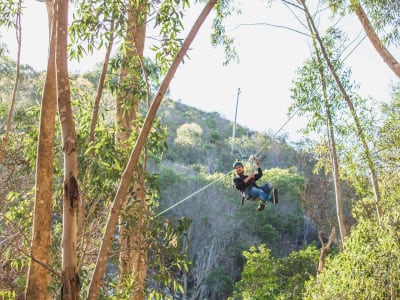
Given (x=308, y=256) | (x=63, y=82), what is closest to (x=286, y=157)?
(x=308, y=256)

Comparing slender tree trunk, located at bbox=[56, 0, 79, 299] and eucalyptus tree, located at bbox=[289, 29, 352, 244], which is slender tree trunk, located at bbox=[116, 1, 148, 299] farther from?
eucalyptus tree, located at bbox=[289, 29, 352, 244]

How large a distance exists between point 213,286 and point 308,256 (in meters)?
4.12

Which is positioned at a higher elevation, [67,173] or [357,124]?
[357,124]

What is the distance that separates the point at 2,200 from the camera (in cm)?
597

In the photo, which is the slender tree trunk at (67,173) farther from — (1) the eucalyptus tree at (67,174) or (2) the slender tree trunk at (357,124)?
(2) the slender tree trunk at (357,124)

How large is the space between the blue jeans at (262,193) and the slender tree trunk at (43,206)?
2277 mm

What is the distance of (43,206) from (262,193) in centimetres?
235

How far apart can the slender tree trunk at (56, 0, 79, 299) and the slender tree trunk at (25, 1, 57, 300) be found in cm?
71

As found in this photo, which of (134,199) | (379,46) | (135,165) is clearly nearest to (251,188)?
(134,199)

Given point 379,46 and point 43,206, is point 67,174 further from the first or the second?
point 379,46

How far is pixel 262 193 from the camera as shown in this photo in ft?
16.6

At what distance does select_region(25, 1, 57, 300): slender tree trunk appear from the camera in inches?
128

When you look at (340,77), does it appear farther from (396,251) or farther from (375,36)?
(396,251)

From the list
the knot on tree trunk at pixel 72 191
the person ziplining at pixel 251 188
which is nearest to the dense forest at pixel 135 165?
the knot on tree trunk at pixel 72 191
